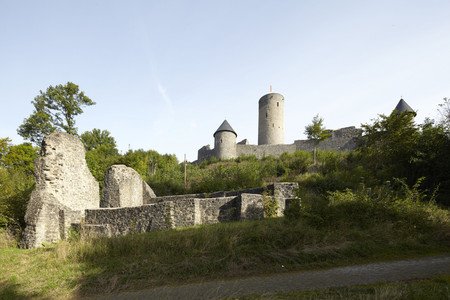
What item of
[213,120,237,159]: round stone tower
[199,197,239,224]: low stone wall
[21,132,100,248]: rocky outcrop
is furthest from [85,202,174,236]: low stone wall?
[213,120,237,159]: round stone tower

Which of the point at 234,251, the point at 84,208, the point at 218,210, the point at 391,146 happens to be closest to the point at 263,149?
the point at 391,146

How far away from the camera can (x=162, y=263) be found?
20.4ft

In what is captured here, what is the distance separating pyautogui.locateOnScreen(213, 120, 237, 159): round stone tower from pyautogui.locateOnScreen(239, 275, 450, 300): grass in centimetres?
2849

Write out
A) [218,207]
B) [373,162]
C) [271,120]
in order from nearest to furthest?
[218,207], [373,162], [271,120]

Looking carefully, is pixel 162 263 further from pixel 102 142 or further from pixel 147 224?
pixel 102 142

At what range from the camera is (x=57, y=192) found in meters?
9.75

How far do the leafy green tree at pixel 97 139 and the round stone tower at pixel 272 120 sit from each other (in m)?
25.1

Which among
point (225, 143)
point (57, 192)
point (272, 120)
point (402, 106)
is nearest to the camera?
point (57, 192)

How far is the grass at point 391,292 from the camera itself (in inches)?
133

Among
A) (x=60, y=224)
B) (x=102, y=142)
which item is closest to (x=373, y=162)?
(x=60, y=224)

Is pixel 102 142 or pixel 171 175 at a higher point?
pixel 102 142

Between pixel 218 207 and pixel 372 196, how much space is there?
651 cm

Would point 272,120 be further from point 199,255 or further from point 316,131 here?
point 199,255

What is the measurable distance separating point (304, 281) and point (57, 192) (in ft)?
34.2
